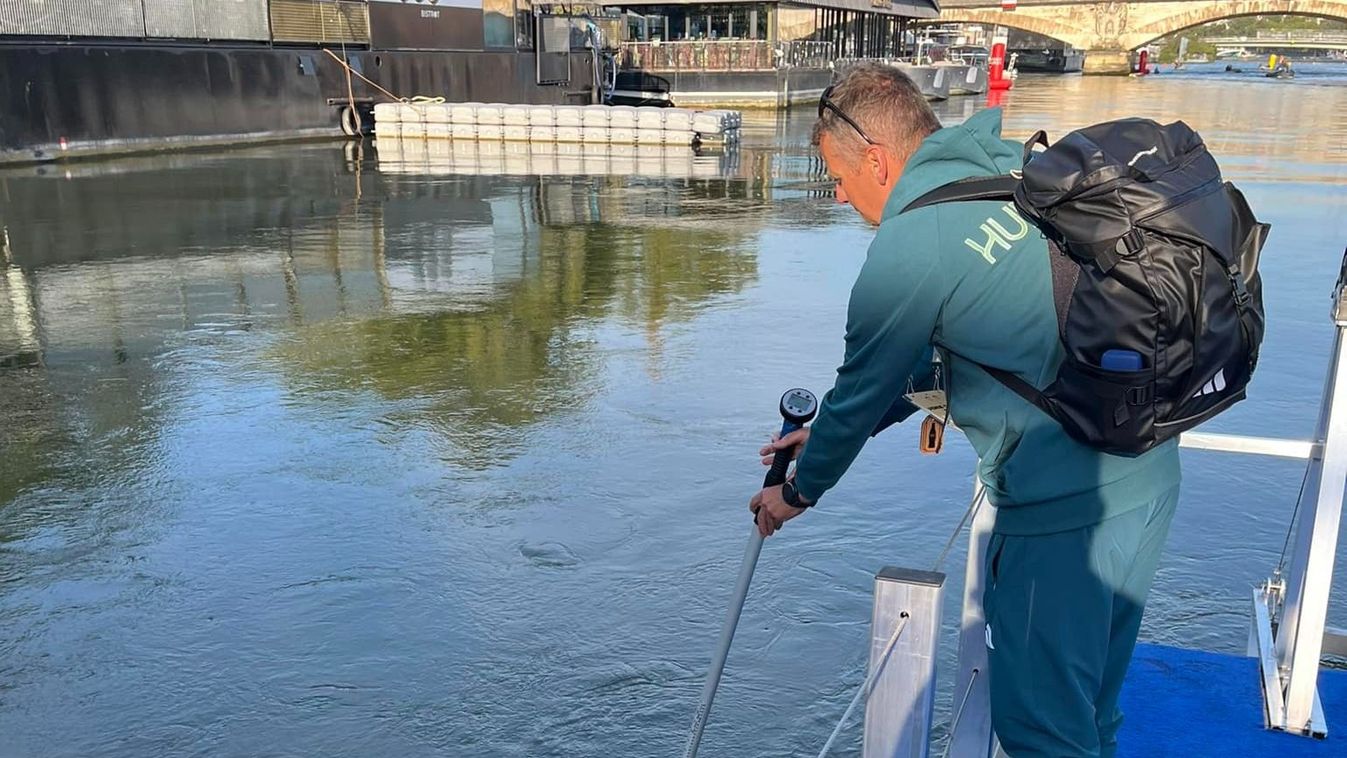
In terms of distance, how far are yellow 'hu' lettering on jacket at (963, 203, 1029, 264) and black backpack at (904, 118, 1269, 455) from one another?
0.06 m

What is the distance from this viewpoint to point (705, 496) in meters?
5.22

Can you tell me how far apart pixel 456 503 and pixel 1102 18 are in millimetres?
87095

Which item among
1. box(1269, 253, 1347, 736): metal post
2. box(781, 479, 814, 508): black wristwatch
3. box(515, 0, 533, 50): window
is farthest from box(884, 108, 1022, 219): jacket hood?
box(515, 0, 533, 50): window

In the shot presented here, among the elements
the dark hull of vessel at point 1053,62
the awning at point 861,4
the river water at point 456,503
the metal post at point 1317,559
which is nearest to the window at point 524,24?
the awning at point 861,4

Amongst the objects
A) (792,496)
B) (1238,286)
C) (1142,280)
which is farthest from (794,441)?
(1238,286)

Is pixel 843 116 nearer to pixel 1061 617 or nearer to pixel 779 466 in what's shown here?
pixel 779 466

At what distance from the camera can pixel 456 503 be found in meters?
5.13

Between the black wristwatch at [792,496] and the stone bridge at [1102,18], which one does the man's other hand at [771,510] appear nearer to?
the black wristwatch at [792,496]

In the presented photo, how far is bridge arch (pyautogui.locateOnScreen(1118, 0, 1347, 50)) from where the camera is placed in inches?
2793

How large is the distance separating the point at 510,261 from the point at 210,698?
7.54m

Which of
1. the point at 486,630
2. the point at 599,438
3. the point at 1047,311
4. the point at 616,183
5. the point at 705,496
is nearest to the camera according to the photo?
the point at 1047,311

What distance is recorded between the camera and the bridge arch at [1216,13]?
7094cm

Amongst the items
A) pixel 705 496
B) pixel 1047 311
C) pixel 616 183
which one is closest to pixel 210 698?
pixel 705 496

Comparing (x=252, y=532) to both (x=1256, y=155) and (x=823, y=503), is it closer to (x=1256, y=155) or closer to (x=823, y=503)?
(x=823, y=503)
